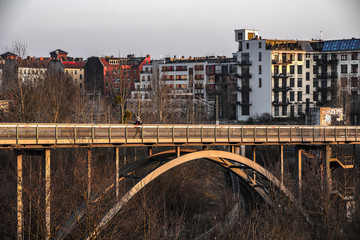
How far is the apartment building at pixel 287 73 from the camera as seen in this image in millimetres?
98500

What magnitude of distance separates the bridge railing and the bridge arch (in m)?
0.98

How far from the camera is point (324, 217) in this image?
4384cm

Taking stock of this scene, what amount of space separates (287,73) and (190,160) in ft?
207

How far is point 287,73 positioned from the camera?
9988cm

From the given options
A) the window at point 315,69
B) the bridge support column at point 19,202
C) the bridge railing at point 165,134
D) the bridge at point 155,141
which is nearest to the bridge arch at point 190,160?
the bridge at point 155,141

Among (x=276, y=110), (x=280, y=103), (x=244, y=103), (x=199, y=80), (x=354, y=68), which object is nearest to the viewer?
(x=280, y=103)

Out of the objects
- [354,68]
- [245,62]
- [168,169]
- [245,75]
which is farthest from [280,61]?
[168,169]

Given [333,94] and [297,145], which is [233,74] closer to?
[333,94]

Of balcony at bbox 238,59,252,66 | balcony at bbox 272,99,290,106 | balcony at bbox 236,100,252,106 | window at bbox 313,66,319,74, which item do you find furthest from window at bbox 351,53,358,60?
balcony at bbox 236,100,252,106

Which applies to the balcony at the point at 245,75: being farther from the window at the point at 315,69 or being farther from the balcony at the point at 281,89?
the window at the point at 315,69

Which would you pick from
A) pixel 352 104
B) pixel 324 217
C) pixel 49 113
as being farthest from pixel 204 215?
pixel 352 104

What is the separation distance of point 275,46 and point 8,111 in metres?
47.0

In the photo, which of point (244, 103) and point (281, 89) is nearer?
point (281, 89)

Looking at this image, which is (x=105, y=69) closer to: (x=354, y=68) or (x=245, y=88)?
(x=245, y=88)
